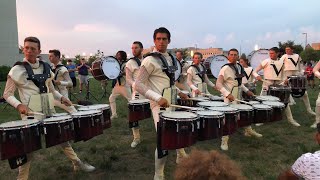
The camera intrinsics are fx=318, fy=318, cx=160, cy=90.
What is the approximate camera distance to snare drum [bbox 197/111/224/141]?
4.43 m

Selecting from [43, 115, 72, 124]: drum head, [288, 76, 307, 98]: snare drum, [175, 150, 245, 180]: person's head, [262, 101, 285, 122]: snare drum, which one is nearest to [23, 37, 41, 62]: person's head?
[43, 115, 72, 124]: drum head

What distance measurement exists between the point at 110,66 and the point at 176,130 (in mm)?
5822

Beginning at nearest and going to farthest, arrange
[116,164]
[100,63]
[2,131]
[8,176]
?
[2,131]
[8,176]
[116,164]
[100,63]

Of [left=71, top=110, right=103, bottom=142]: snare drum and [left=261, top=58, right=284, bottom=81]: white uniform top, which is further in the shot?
[left=261, top=58, right=284, bottom=81]: white uniform top

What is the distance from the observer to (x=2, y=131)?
11.9 feet

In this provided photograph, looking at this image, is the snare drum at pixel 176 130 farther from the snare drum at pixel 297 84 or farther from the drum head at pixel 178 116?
the snare drum at pixel 297 84

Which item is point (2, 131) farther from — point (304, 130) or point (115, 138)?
point (304, 130)

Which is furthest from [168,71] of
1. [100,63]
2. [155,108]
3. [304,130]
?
[100,63]

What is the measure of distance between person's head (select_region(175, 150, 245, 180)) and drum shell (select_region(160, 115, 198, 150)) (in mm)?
2379

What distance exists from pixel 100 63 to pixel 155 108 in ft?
17.9

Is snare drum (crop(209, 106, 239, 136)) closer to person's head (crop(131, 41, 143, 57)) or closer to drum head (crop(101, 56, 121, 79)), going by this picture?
person's head (crop(131, 41, 143, 57))

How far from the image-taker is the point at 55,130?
404 cm

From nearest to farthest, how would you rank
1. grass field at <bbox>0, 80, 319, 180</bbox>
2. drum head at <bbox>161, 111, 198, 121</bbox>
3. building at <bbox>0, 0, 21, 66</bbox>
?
drum head at <bbox>161, 111, 198, 121</bbox> < grass field at <bbox>0, 80, 319, 180</bbox> < building at <bbox>0, 0, 21, 66</bbox>

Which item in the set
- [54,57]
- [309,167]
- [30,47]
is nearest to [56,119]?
[30,47]
